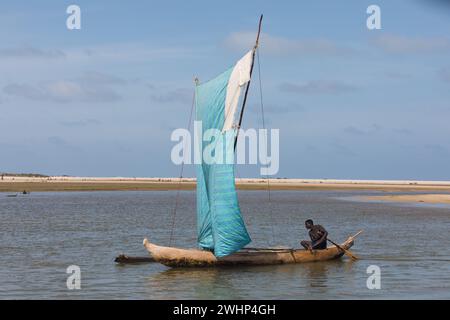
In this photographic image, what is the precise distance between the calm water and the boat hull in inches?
13.5

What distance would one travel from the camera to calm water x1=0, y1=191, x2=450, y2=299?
2366 centimetres

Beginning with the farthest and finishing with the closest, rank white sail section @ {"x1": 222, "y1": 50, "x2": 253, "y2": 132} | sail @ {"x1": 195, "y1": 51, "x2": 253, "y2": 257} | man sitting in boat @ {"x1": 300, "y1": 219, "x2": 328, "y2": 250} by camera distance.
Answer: man sitting in boat @ {"x1": 300, "y1": 219, "x2": 328, "y2": 250} < sail @ {"x1": 195, "y1": 51, "x2": 253, "y2": 257} < white sail section @ {"x1": 222, "y1": 50, "x2": 253, "y2": 132}

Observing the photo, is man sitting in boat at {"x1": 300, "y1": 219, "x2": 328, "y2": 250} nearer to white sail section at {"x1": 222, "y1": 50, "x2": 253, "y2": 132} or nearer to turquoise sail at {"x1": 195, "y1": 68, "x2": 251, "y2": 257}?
turquoise sail at {"x1": 195, "y1": 68, "x2": 251, "y2": 257}

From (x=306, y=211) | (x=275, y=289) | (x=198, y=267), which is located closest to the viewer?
(x=275, y=289)

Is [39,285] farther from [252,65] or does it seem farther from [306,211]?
[306,211]

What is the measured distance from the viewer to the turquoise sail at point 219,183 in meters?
27.6

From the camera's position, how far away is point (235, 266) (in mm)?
27984

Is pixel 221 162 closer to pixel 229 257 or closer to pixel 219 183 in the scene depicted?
pixel 219 183

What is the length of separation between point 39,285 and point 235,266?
6955 mm

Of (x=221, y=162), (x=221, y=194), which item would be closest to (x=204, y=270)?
(x=221, y=194)

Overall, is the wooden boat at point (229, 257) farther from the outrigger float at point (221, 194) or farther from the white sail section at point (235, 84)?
the white sail section at point (235, 84)

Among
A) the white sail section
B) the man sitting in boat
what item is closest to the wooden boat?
the man sitting in boat

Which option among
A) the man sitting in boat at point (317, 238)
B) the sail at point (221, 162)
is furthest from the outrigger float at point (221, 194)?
the man sitting in boat at point (317, 238)
